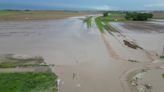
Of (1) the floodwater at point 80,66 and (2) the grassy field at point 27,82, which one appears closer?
(2) the grassy field at point 27,82

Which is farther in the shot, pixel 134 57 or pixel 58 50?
pixel 58 50

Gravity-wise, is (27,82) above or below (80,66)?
above

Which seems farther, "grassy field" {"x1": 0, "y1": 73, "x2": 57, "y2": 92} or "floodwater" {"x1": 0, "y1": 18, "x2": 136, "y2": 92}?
"floodwater" {"x1": 0, "y1": 18, "x2": 136, "y2": 92}

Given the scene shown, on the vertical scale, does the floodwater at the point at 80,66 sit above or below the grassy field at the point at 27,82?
below

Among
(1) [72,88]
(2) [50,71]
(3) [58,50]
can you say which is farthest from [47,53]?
(1) [72,88]

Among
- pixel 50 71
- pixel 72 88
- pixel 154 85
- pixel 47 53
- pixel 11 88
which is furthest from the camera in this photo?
pixel 47 53

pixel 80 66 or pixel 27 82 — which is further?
pixel 80 66

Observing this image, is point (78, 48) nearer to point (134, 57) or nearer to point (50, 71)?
point (134, 57)

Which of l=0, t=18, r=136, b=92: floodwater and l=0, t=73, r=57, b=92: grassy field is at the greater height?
l=0, t=73, r=57, b=92: grassy field
